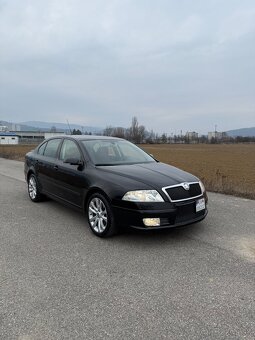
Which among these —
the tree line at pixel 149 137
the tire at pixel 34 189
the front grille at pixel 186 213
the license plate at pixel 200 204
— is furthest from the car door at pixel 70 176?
the tree line at pixel 149 137

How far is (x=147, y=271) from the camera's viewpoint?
373cm

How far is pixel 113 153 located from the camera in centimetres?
584

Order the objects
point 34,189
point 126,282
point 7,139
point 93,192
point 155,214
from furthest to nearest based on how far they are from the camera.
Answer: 1. point 7,139
2. point 34,189
3. point 93,192
4. point 155,214
5. point 126,282

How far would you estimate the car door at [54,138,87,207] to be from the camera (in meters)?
5.35

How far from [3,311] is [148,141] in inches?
4601

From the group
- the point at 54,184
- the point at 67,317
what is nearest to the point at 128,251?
the point at 67,317

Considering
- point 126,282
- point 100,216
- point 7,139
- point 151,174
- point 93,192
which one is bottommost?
point 126,282

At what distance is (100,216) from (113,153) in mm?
1384

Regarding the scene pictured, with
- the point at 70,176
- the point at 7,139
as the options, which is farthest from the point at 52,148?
the point at 7,139

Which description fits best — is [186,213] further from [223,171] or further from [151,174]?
[223,171]

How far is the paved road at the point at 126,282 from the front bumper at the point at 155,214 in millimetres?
312

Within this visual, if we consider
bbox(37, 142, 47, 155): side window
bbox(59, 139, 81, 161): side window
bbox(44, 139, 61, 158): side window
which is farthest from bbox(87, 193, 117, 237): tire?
bbox(37, 142, 47, 155): side window

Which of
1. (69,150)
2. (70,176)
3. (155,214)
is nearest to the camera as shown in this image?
(155,214)

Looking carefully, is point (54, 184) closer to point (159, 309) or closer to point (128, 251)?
point (128, 251)
